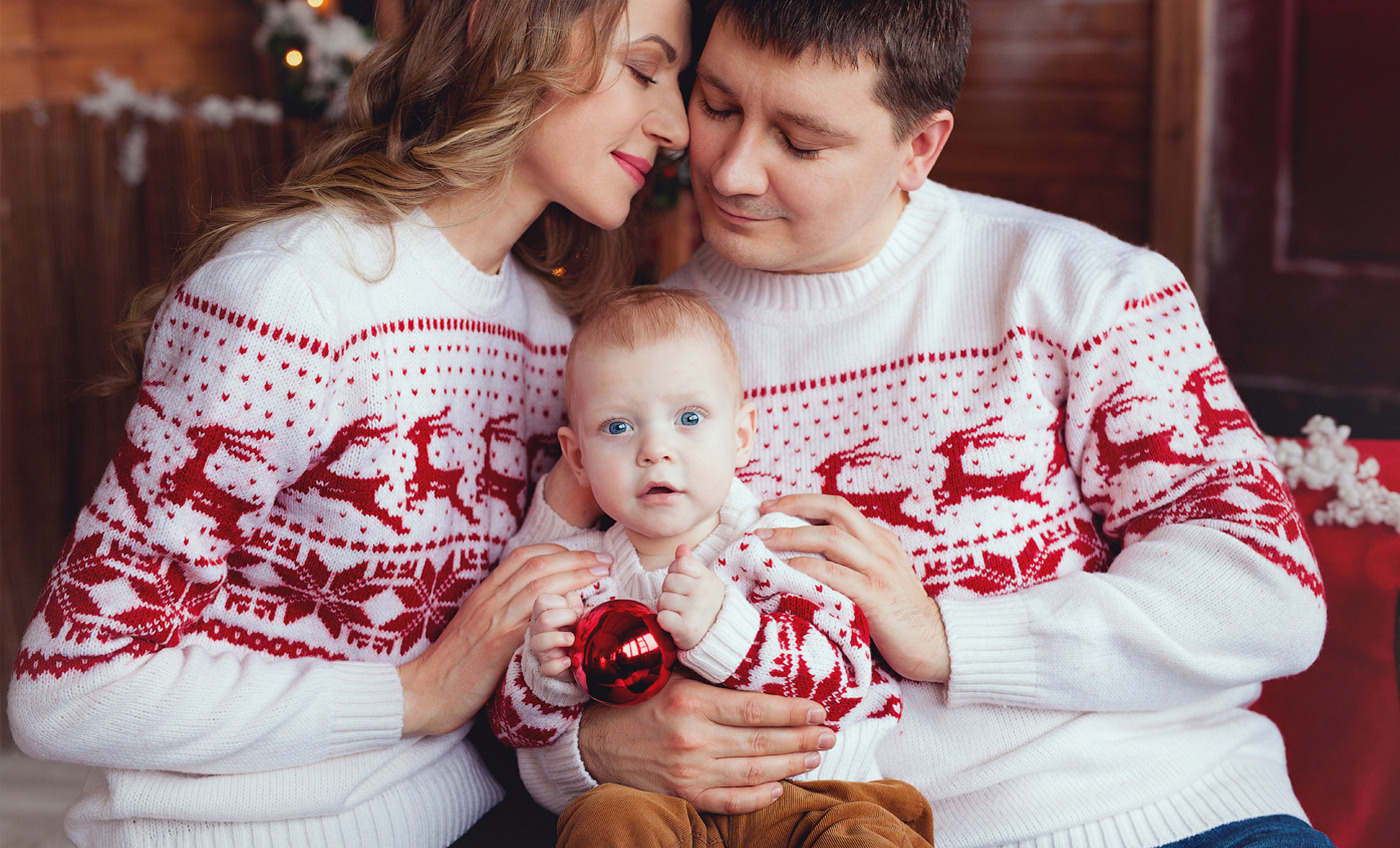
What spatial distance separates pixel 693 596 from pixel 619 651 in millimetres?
101

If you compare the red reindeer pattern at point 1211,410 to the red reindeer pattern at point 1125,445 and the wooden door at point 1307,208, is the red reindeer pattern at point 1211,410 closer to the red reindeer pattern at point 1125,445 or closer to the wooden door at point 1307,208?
the red reindeer pattern at point 1125,445

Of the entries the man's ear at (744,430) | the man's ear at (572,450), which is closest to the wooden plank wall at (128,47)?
the man's ear at (572,450)

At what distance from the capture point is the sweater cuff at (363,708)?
1457 mm

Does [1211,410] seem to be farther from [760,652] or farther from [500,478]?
[500,478]

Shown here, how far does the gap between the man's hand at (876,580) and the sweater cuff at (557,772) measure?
1.17ft

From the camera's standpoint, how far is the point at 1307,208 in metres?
3.94

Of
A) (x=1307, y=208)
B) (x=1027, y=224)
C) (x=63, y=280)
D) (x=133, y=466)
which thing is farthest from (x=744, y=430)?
(x=1307, y=208)

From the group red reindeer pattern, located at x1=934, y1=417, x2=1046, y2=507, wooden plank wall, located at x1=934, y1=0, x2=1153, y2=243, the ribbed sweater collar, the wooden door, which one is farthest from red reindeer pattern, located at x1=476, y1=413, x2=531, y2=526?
wooden plank wall, located at x1=934, y1=0, x2=1153, y2=243

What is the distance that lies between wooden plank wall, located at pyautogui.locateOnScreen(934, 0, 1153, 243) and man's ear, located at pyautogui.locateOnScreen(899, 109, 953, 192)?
301 cm

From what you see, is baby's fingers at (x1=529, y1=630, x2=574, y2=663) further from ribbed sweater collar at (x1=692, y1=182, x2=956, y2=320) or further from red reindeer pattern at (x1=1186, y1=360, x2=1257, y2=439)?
red reindeer pattern at (x1=1186, y1=360, x2=1257, y2=439)

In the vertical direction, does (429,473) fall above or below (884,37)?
below

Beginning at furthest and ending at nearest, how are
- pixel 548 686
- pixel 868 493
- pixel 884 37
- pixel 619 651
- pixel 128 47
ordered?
pixel 128 47 < pixel 868 493 < pixel 884 37 < pixel 548 686 < pixel 619 651

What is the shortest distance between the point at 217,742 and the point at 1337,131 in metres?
3.79

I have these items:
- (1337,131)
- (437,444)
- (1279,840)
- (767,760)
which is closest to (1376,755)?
(1279,840)
